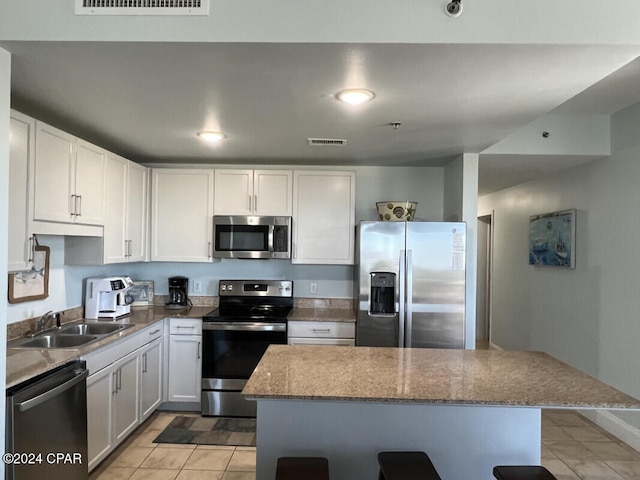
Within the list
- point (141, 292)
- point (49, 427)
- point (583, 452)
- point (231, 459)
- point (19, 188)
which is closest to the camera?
point (49, 427)

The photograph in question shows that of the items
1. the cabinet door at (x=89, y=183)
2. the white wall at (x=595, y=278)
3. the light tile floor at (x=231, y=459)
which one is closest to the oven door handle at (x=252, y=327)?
the light tile floor at (x=231, y=459)

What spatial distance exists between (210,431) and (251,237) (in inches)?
63.8

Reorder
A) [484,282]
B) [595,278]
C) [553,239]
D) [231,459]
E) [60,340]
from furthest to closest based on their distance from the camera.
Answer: [484,282], [553,239], [595,278], [231,459], [60,340]

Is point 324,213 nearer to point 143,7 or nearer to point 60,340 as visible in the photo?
point 60,340

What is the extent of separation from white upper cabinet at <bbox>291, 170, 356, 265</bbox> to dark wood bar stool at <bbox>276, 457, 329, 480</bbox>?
2.18 metres

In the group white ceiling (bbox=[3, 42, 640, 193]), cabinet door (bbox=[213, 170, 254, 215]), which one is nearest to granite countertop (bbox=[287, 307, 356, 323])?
cabinet door (bbox=[213, 170, 254, 215])

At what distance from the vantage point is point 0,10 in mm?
1530

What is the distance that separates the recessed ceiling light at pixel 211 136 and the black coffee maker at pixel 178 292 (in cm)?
156

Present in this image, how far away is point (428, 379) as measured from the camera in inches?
71.4

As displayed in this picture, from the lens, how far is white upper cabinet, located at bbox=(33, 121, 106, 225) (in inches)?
88.0

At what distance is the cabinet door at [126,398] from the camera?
2.71 meters

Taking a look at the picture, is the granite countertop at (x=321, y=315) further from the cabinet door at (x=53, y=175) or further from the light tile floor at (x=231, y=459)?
the cabinet door at (x=53, y=175)

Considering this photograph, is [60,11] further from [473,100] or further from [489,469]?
[489,469]

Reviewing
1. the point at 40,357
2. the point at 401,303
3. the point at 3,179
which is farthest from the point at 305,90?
the point at 40,357
